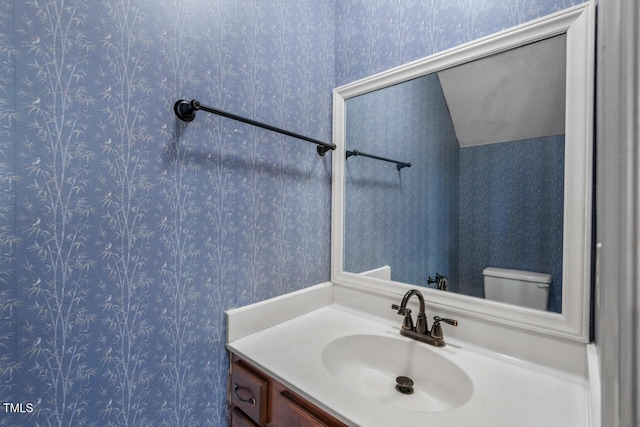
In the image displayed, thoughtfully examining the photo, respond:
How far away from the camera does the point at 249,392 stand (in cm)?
87

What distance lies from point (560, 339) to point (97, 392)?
124cm

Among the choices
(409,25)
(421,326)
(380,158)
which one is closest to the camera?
(421,326)

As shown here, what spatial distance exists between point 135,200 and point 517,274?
114cm

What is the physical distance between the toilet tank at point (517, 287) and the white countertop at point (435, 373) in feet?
0.59

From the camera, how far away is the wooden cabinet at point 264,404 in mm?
717

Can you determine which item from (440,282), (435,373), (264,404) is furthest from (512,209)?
(264,404)

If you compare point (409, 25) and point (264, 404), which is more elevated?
point (409, 25)

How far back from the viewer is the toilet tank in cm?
84

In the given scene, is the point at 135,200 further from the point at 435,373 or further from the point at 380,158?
the point at 435,373

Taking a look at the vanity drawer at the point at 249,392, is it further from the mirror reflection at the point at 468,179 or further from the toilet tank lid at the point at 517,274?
the toilet tank lid at the point at 517,274

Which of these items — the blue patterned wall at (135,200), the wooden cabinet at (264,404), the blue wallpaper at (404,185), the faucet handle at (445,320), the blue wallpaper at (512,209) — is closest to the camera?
the blue patterned wall at (135,200)

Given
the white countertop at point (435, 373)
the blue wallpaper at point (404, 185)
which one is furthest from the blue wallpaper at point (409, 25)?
the white countertop at point (435, 373)

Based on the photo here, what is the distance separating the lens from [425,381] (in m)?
0.92

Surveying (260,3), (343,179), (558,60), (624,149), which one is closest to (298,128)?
(343,179)
